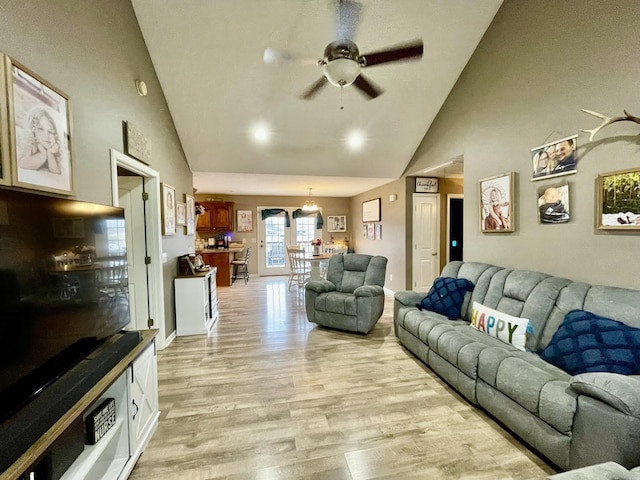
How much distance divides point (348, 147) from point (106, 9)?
3.20 metres

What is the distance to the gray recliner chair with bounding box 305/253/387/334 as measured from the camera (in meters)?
3.58

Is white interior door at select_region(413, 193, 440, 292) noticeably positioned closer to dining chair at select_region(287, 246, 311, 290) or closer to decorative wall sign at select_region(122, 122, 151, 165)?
dining chair at select_region(287, 246, 311, 290)

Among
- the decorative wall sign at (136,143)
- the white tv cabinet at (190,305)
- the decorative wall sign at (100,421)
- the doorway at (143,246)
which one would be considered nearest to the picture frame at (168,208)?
the doorway at (143,246)

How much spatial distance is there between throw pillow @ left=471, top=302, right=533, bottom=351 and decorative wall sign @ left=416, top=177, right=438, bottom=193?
9.69 ft

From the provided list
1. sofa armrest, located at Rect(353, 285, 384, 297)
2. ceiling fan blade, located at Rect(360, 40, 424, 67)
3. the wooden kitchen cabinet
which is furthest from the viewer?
the wooden kitchen cabinet

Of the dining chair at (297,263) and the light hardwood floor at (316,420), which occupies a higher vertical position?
the dining chair at (297,263)

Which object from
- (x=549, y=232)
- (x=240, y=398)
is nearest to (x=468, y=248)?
(x=549, y=232)

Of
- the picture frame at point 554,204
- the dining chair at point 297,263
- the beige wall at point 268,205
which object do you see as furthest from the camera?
the beige wall at point 268,205

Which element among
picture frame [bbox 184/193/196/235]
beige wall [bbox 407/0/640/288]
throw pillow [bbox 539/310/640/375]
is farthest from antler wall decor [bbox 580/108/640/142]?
picture frame [bbox 184/193/196/235]

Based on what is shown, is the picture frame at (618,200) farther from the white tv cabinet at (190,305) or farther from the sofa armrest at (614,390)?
the white tv cabinet at (190,305)

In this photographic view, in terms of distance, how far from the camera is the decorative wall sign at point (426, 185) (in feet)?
16.9

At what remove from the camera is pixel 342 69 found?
7.29ft

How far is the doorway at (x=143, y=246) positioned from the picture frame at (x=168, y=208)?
116 mm

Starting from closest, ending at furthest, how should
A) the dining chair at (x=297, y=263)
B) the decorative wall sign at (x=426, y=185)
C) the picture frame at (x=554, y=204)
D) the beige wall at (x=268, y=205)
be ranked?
1. the picture frame at (x=554, y=204)
2. the decorative wall sign at (x=426, y=185)
3. the dining chair at (x=297, y=263)
4. the beige wall at (x=268, y=205)
